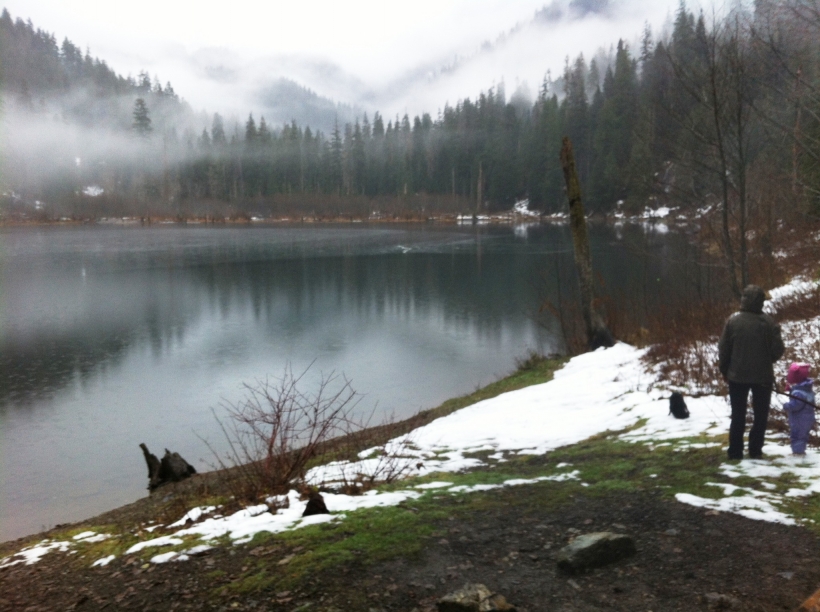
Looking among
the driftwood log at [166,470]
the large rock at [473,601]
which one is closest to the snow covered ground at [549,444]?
the large rock at [473,601]

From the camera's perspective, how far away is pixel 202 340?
23.7 metres

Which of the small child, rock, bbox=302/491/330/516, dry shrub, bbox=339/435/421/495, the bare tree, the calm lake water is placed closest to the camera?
rock, bbox=302/491/330/516

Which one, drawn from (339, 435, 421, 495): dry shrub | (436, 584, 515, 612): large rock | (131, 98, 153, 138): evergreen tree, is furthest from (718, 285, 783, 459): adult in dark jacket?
(131, 98, 153, 138): evergreen tree

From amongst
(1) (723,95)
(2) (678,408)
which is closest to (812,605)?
(2) (678,408)

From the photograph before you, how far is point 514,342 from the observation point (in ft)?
74.2

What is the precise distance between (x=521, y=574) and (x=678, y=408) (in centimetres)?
524

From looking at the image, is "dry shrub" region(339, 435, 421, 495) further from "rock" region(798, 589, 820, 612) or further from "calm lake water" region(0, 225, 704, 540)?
"calm lake water" region(0, 225, 704, 540)

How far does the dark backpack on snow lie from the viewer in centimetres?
868

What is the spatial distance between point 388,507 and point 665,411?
5.23 m

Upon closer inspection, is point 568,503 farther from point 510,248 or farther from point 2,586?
point 510,248

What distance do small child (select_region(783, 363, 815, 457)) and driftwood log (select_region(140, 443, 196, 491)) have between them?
9.09 m

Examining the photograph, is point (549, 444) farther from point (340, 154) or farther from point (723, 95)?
point (340, 154)

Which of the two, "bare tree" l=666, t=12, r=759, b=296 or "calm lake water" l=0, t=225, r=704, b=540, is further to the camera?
"calm lake water" l=0, t=225, r=704, b=540

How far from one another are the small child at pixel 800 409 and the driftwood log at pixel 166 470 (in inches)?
358
